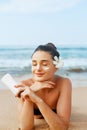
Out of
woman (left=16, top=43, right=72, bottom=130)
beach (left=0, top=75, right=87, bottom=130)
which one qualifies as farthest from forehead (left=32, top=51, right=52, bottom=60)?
beach (left=0, top=75, right=87, bottom=130)

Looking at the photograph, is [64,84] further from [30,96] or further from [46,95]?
[30,96]

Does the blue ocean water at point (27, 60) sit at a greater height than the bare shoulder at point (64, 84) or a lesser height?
lesser

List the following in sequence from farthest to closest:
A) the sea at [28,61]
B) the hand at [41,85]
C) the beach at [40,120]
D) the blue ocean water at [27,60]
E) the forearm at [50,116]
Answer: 1. the blue ocean water at [27,60]
2. the sea at [28,61]
3. the beach at [40,120]
4. the hand at [41,85]
5. the forearm at [50,116]

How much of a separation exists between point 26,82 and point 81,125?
1.47ft

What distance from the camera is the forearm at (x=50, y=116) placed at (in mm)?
1768

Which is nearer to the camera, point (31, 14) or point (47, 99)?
point (47, 99)

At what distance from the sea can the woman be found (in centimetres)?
222

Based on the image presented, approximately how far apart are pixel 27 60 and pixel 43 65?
13.9 ft

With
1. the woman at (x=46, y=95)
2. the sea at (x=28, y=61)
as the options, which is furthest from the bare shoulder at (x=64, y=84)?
the sea at (x=28, y=61)

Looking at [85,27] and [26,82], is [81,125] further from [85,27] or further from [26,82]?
[85,27]

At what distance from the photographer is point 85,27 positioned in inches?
274

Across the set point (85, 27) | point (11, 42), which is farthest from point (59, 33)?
point (11, 42)

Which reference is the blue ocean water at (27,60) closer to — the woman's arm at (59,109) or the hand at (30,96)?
the woman's arm at (59,109)

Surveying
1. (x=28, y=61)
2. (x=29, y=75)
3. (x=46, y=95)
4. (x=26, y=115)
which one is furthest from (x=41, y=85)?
(x=28, y=61)
